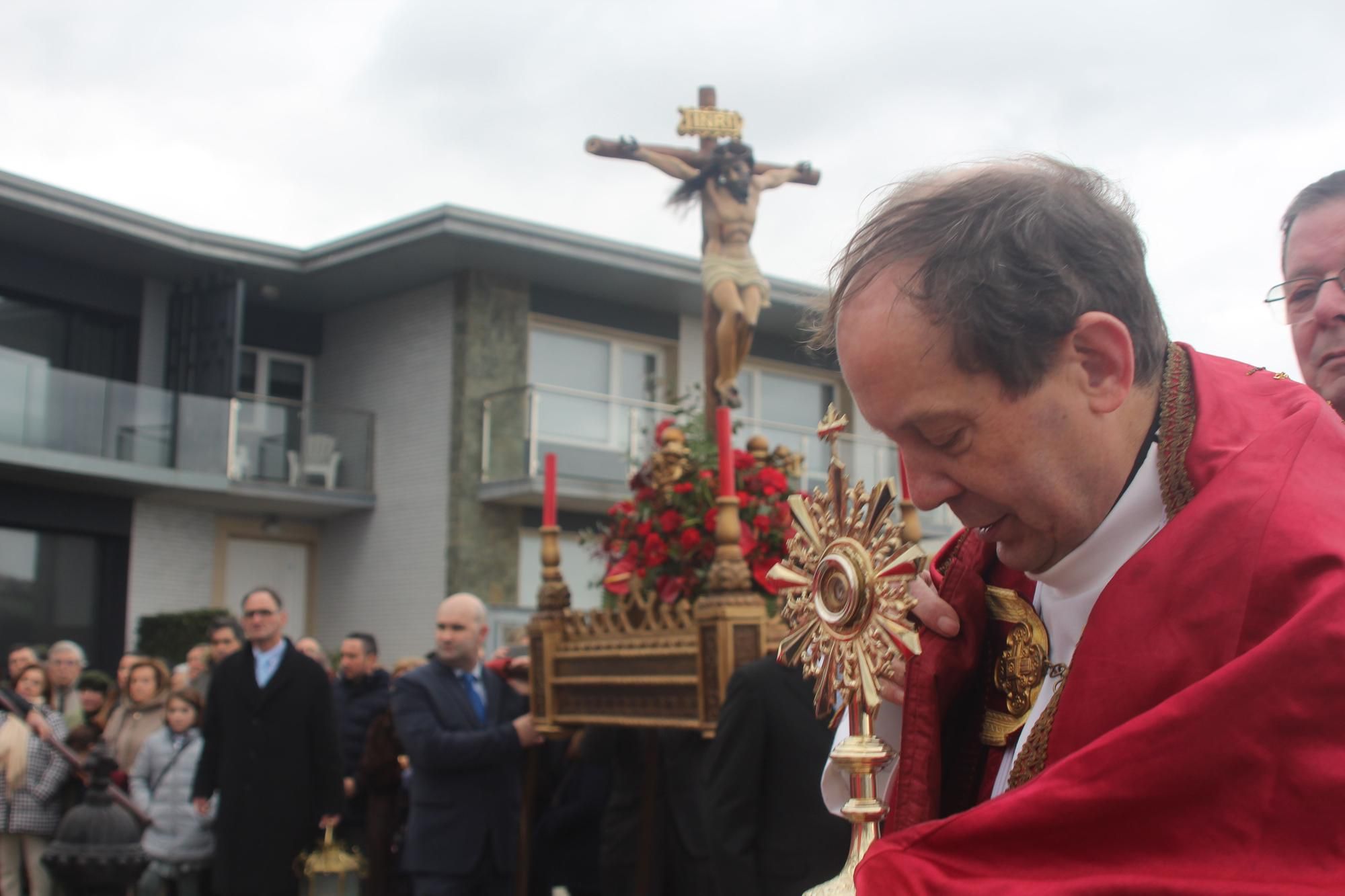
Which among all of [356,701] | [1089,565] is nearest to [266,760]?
[356,701]

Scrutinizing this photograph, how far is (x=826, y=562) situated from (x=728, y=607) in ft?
Answer: 8.48

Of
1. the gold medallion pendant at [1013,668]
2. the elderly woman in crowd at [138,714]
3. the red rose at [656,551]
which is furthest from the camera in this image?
the elderly woman in crowd at [138,714]

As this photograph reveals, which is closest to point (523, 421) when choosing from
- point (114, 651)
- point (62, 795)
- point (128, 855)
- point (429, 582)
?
point (429, 582)

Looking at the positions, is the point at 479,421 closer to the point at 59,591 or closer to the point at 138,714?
the point at 59,591

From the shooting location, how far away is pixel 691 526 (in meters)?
5.00

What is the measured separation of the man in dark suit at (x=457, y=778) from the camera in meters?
5.99

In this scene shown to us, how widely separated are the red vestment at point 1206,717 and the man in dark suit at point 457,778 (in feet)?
15.9

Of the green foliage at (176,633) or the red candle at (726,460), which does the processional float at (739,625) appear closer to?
the red candle at (726,460)

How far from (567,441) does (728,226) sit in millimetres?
10959

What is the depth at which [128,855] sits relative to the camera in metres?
6.53

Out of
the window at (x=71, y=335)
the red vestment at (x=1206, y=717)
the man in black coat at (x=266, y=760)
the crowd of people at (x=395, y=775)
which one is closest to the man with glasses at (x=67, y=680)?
the crowd of people at (x=395, y=775)

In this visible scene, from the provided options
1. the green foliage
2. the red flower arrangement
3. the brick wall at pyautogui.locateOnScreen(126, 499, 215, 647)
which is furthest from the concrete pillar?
the red flower arrangement

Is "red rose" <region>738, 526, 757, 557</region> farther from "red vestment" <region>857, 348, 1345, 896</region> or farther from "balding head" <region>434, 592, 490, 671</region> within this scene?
"red vestment" <region>857, 348, 1345, 896</region>

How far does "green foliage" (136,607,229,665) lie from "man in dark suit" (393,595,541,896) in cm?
962
